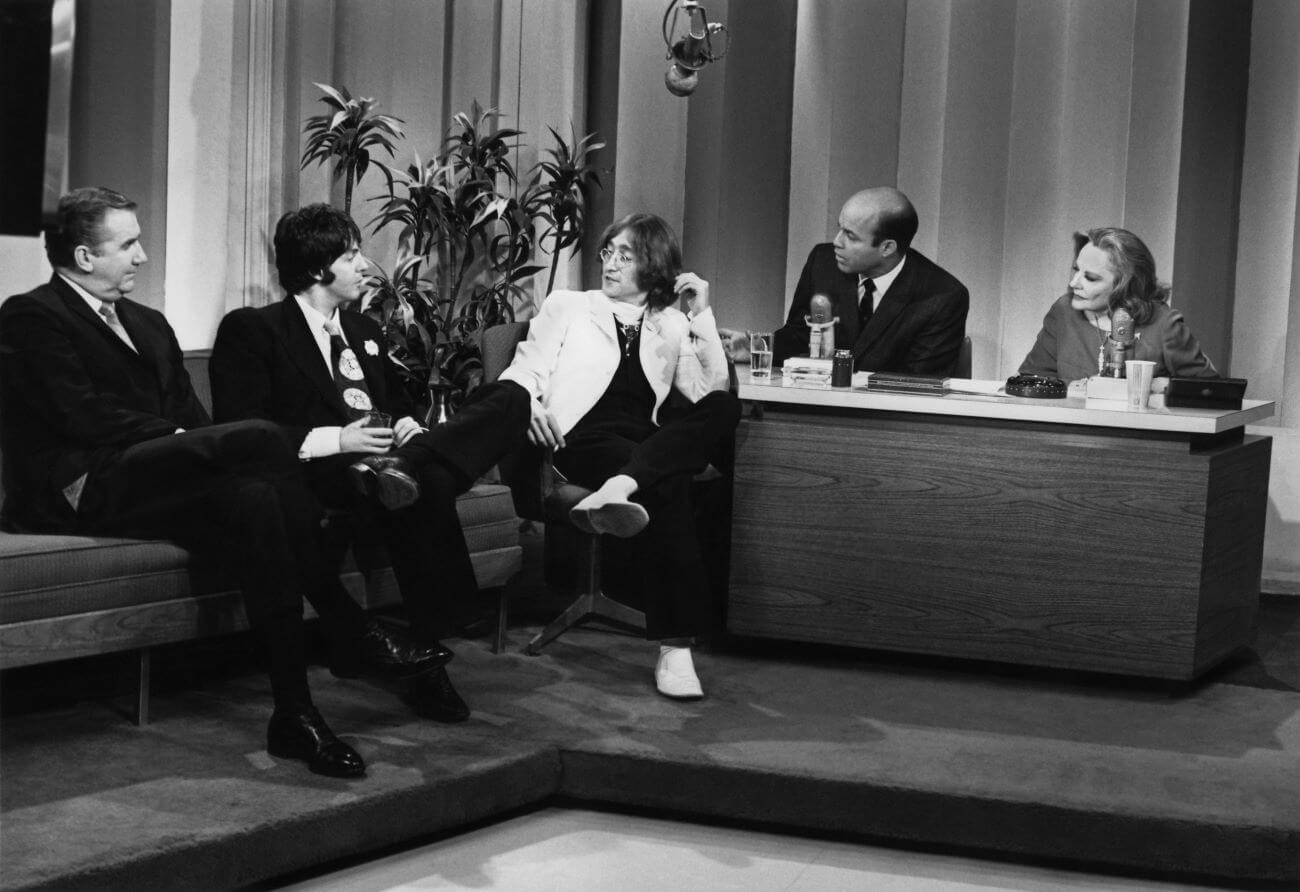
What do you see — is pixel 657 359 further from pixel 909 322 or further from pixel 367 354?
pixel 909 322

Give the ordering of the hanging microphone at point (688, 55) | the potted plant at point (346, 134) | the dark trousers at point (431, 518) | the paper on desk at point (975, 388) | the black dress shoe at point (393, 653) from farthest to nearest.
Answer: the potted plant at point (346, 134) → the hanging microphone at point (688, 55) → the paper on desk at point (975, 388) → the dark trousers at point (431, 518) → the black dress shoe at point (393, 653)

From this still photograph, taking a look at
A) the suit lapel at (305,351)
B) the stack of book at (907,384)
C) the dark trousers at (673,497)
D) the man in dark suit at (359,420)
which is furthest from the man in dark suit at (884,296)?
the suit lapel at (305,351)

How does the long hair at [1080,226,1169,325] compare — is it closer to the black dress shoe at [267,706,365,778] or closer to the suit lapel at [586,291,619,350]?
the suit lapel at [586,291,619,350]

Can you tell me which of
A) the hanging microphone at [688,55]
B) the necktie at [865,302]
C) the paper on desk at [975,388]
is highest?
the hanging microphone at [688,55]

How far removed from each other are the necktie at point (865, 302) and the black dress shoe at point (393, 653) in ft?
6.57

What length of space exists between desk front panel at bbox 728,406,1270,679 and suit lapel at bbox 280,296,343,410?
105cm

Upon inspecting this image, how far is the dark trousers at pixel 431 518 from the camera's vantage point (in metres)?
3.44

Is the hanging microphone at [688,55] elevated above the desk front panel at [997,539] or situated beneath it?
elevated above

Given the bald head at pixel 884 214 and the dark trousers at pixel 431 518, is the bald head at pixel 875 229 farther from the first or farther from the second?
the dark trousers at pixel 431 518

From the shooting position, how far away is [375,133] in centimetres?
516

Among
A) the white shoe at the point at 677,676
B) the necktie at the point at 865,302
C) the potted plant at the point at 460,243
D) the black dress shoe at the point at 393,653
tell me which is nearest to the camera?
the black dress shoe at the point at 393,653

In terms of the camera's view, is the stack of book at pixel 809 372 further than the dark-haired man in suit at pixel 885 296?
No

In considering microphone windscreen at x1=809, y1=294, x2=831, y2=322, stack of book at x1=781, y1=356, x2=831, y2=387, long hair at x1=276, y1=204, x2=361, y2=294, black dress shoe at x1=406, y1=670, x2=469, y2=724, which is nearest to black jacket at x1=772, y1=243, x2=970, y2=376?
microphone windscreen at x1=809, y1=294, x2=831, y2=322

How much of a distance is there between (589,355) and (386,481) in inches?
37.1
